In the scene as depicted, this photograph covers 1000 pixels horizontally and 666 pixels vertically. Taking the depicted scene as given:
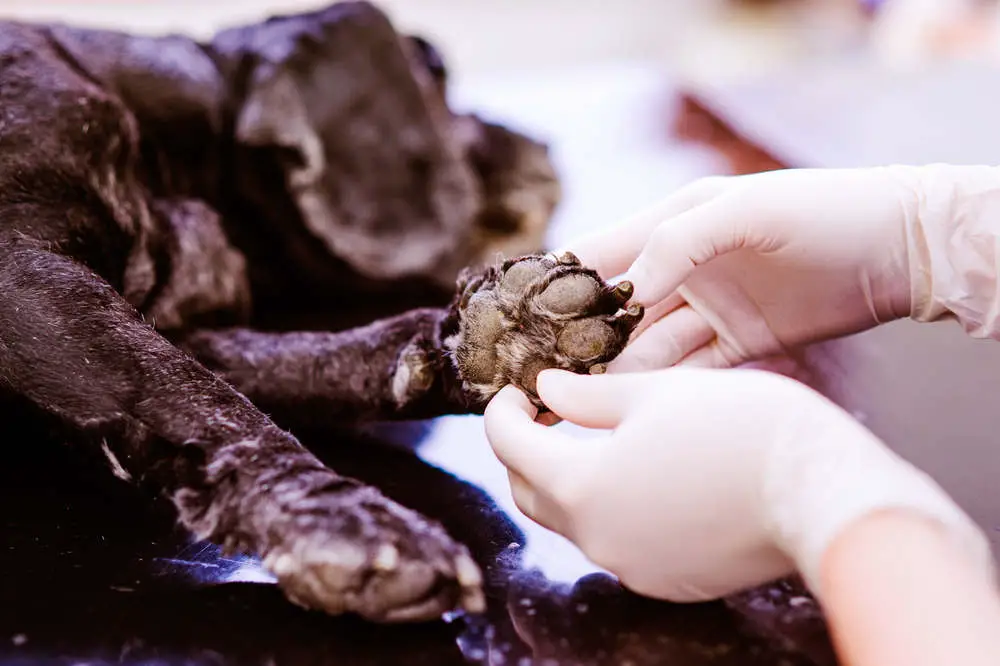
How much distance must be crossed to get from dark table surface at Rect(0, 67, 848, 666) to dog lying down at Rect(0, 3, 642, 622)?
5cm

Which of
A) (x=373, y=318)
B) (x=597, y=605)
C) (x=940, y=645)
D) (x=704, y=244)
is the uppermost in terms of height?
(x=704, y=244)

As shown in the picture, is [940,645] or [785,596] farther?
[785,596]

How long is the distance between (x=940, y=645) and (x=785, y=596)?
23cm


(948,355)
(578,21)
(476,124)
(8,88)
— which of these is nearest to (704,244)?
(948,355)

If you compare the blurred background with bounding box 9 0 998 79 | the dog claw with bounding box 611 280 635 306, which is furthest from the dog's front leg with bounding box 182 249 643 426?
the blurred background with bounding box 9 0 998 79

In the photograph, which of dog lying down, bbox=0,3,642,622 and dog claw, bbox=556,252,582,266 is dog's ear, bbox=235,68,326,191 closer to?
dog lying down, bbox=0,3,642,622

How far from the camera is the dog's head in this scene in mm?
1444

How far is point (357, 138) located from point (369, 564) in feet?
3.34

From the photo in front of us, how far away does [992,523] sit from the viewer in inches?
36.0

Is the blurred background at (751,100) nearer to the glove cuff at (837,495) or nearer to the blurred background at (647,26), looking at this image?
the blurred background at (647,26)

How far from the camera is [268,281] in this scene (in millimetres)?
1540

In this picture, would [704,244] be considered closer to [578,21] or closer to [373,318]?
[373,318]

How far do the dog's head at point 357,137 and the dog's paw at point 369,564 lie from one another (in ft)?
2.74

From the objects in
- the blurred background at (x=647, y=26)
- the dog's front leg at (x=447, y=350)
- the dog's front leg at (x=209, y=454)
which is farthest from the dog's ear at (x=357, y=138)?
the blurred background at (x=647, y=26)
